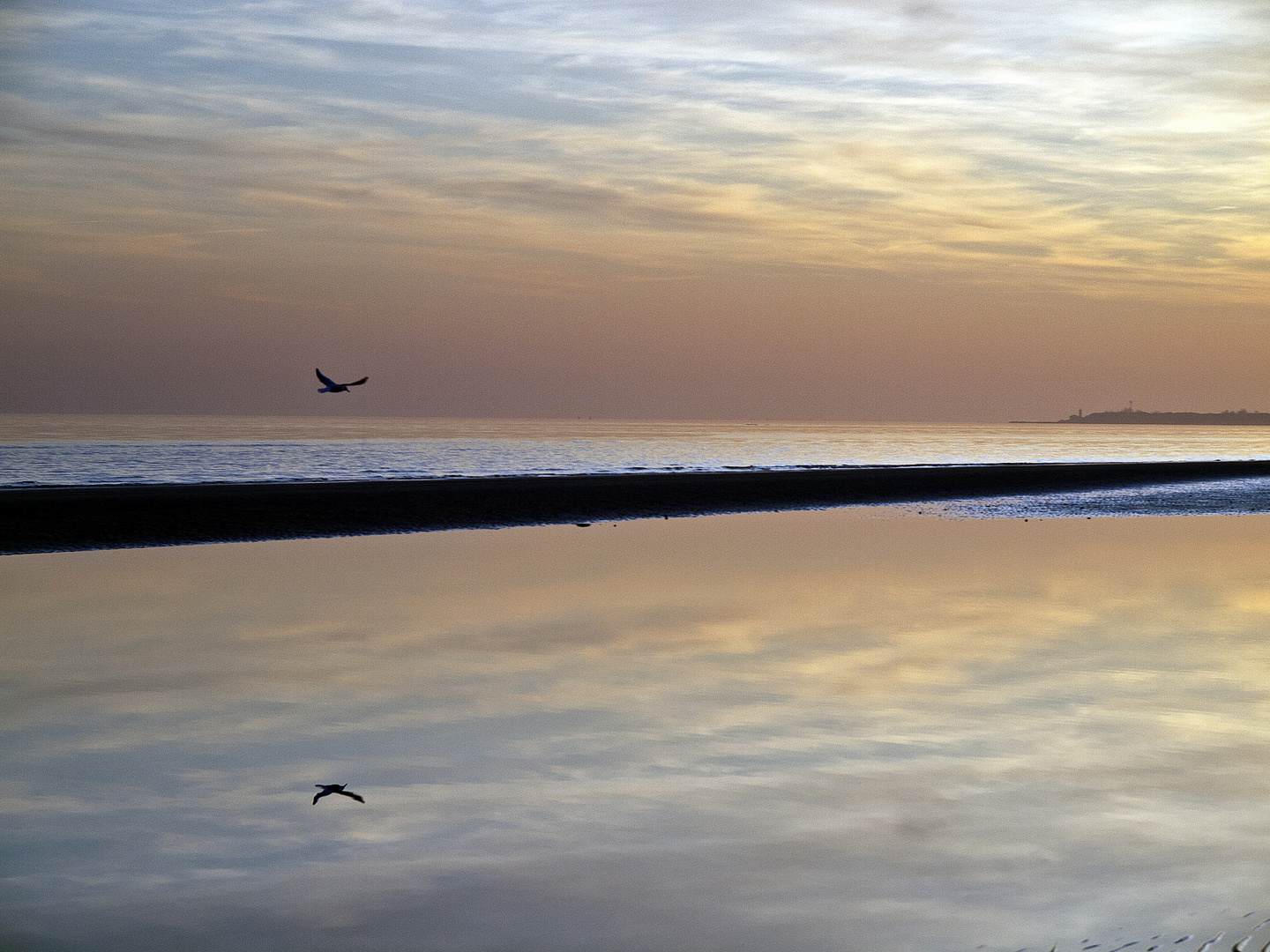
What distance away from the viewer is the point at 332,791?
6.61m

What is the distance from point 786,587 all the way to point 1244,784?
956 centimetres

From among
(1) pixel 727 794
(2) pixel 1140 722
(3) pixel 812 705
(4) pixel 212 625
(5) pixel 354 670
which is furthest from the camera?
(4) pixel 212 625

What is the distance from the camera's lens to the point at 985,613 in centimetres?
1354

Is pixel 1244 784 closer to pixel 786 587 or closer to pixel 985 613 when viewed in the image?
pixel 985 613

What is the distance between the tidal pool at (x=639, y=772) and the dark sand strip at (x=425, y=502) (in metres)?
11.3

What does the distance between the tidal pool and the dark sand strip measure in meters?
11.3

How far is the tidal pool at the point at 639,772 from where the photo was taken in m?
4.95

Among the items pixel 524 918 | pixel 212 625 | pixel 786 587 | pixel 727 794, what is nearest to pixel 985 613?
pixel 786 587

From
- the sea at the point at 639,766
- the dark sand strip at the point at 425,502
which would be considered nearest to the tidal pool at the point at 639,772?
the sea at the point at 639,766

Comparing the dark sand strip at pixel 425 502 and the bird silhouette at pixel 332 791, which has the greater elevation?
the dark sand strip at pixel 425 502

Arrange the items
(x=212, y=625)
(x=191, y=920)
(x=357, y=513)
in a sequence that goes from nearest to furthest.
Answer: (x=191, y=920), (x=212, y=625), (x=357, y=513)

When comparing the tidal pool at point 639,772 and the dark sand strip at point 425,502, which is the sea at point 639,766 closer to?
the tidal pool at point 639,772

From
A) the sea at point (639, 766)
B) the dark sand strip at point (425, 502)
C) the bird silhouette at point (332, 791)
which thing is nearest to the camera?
the sea at point (639, 766)

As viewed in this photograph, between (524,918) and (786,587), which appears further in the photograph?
(786,587)
